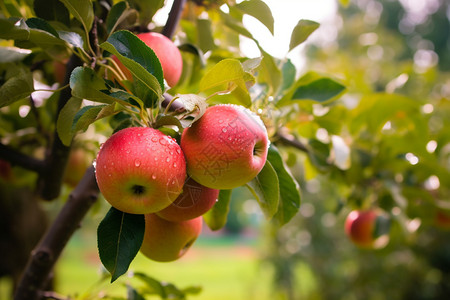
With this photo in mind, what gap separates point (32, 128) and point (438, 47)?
1274cm

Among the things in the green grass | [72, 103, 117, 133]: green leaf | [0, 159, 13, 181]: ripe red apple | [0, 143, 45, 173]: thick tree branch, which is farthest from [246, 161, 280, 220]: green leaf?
the green grass

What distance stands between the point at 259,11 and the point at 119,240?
1.30 ft

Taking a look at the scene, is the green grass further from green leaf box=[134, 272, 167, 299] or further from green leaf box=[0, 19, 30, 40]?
green leaf box=[0, 19, 30, 40]

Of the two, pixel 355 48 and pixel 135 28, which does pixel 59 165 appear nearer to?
pixel 135 28

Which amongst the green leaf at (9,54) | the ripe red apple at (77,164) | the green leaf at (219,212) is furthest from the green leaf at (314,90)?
the ripe red apple at (77,164)

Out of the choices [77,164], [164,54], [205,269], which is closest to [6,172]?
[77,164]

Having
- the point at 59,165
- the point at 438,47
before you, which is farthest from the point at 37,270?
the point at 438,47

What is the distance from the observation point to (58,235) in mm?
676

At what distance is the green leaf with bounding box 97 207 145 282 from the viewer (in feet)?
1.52

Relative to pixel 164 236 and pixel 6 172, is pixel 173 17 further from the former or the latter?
pixel 6 172

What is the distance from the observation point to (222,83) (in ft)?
1.67

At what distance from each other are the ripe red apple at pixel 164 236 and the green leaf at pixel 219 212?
60mm

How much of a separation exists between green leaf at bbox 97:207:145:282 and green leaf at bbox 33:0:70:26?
322 millimetres

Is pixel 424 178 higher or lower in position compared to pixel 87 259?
higher
